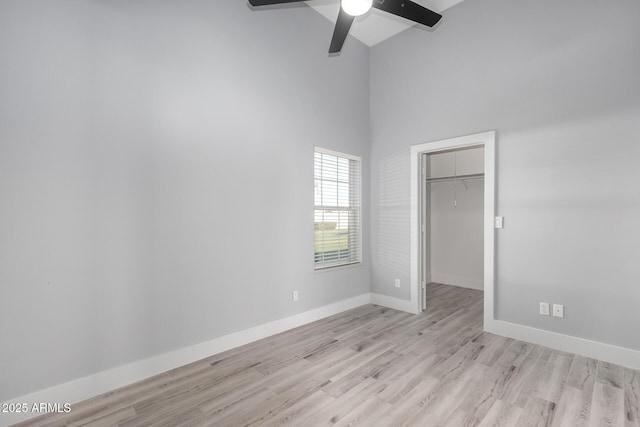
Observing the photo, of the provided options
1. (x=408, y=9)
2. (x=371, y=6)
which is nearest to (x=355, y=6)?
(x=371, y=6)

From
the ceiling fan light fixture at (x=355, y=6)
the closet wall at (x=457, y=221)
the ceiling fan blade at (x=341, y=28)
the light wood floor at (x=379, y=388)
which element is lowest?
the light wood floor at (x=379, y=388)

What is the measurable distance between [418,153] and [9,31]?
382 centimetres

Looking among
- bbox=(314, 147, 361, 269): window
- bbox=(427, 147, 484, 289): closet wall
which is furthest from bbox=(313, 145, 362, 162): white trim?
bbox=(427, 147, 484, 289): closet wall

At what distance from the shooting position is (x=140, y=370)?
2.24 m

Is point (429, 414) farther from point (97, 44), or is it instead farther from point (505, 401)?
point (97, 44)

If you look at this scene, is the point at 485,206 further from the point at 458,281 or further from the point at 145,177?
the point at 145,177

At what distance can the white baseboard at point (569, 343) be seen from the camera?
7.98ft

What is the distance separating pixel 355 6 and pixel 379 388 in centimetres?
276

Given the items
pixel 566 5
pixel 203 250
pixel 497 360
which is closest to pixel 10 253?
pixel 203 250

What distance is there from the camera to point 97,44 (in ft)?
6.79

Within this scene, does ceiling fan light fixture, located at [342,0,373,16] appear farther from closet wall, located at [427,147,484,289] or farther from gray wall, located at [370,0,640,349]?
closet wall, located at [427,147,484,289]

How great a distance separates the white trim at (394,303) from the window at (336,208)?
634 millimetres

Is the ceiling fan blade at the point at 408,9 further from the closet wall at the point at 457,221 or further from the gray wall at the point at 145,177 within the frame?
the closet wall at the point at 457,221

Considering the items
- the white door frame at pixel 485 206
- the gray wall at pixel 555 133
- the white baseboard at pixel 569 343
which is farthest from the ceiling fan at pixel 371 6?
the white baseboard at pixel 569 343
